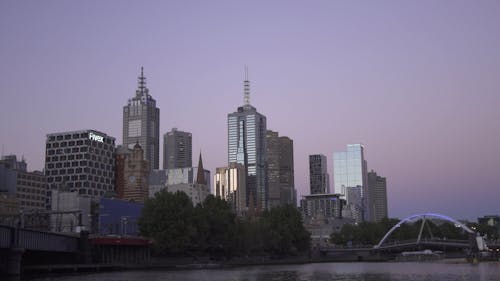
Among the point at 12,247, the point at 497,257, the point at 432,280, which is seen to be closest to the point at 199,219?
the point at 12,247

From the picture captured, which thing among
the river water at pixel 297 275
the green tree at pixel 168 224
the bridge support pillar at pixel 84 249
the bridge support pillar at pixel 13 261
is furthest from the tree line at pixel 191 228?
the bridge support pillar at pixel 13 261

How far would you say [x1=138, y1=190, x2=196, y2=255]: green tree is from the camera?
492ft

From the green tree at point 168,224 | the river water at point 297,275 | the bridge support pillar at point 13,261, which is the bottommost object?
the river water at point 297,275

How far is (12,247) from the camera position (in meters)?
95.4

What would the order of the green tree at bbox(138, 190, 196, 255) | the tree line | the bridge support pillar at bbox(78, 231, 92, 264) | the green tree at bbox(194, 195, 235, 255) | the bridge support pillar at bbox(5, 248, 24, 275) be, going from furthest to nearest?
the green tree at bbox(194, 195, 235, 255), the tree line, the green tree at bbox(138, 190, 196, 255), the bridge support pillar at bbox(78, 231, 92, 264), the bridge support pillar at bbox(5, 248, 24, 275)

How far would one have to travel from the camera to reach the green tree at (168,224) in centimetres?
14988

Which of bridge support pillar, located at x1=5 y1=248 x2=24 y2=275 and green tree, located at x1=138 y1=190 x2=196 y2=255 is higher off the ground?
green tree, located at x1=138 y1=190 x2=196 y2=255

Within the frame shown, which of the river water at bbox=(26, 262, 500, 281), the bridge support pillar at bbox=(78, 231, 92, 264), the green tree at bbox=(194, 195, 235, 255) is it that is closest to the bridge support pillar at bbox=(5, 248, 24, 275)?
the river water at bbox=(26, 262, 500, 281)

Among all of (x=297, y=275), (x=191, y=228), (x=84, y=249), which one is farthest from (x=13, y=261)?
(x=191, y=228)

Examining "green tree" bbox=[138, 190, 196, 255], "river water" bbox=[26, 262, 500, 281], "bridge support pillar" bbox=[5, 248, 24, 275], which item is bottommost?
"river water" bbox=[26, 262, 500, 281]

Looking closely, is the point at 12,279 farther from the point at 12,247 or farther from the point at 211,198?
the point at 211,198

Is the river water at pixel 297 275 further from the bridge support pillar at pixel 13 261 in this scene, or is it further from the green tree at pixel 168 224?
the green tree at pixel 168 224

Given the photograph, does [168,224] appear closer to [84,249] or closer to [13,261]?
[84,249]

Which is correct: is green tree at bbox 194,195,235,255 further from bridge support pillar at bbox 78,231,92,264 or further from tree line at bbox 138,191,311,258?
bridge support pillar at bbox 78,231,92,264
